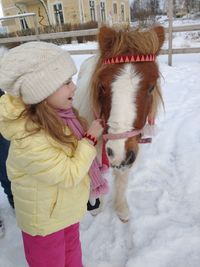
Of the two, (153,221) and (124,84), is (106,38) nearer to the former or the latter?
(124,84)

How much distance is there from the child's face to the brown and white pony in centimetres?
26

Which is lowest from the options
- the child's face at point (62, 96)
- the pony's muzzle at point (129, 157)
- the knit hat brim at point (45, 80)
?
the pony's muzzle at point (129, 157)

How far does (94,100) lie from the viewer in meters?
1.84

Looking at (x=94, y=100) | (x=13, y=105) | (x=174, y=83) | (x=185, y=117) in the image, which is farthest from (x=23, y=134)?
(x=174, y=83)

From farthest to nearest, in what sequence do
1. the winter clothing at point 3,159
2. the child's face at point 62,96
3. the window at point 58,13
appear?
1. the window at point 58,13
2. the winter clothing at point 3,159
3. the child's face at point 62,96

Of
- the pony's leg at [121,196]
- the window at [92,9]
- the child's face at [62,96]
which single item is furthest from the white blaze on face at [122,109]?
the window at [92,9]

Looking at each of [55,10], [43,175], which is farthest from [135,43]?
[55,10]

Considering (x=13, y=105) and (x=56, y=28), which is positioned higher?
(x=13, y=105)

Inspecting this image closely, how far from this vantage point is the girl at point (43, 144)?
1.29 metres

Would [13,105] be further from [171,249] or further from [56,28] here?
[56,28]

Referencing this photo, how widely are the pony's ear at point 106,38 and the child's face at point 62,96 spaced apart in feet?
1.62

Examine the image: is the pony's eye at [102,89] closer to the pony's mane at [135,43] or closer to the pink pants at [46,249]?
the pony's mane at [135,43]

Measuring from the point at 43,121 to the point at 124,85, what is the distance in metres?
0.50

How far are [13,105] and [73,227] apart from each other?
86cm
